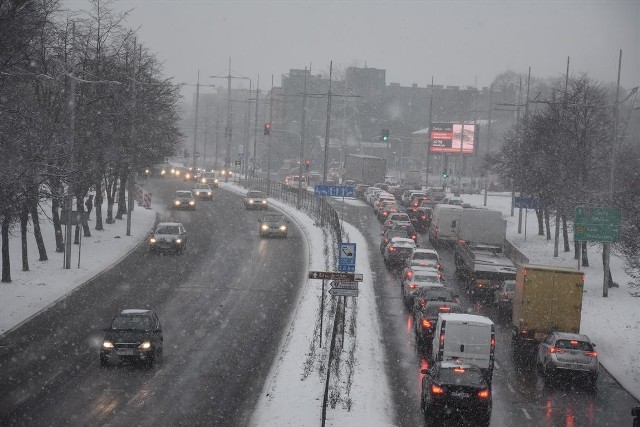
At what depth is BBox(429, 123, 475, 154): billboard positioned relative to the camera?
11206 centimetres

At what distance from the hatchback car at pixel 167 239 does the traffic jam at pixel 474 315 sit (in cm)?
1104

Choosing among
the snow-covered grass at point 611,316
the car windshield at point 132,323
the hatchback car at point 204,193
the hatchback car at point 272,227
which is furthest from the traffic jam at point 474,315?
the hatchback car at point 204,193

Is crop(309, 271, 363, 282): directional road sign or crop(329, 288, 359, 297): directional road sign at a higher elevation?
crop(309, 271, 363, 282): directional road sign

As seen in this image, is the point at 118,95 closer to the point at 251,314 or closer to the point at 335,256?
the point at 335,256

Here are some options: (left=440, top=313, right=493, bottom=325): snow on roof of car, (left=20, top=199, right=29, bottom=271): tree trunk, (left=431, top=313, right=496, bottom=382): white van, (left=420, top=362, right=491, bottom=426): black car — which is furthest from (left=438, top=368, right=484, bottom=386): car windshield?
(left=20, top=199, right=29, bottom=271): tree trunk

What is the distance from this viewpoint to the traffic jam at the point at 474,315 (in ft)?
61.8

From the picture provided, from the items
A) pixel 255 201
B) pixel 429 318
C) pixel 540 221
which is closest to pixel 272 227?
pixel 255 201

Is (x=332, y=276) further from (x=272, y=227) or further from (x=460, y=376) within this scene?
(x=272, y=227)

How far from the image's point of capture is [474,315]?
23844 millimetres

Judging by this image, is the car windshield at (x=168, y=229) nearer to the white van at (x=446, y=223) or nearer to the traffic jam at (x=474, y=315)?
the traffic jam at (x=474, y=315)

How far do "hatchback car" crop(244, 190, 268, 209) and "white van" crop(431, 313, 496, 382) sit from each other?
160 ft

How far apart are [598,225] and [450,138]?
78.8 metres

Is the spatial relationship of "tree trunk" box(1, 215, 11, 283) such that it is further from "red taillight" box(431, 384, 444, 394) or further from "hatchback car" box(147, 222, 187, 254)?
"red taillight" box(431, 384, 444, 394)

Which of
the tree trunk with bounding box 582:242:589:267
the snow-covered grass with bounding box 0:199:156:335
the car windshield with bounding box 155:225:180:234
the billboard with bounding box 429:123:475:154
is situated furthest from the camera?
the billboard with bounding box 429:123:475:154
